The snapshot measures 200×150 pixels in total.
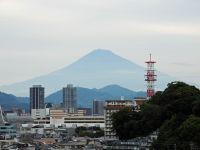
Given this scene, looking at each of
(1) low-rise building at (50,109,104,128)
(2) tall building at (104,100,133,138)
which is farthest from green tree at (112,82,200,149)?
(1) low-rise building at (50,109,104,128)

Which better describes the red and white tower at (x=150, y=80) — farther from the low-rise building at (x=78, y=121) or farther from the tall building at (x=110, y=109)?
the low-rise building at (x=78, y=121)

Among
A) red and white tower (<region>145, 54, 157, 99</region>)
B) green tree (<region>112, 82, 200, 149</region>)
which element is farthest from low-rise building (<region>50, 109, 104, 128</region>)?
green tree (<region>112, 82, 200, 149</region>)

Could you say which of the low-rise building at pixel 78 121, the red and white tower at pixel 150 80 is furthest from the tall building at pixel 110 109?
the low-rise building at pixel 78 121

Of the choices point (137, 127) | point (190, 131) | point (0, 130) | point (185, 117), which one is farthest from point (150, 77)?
point (190, 131)

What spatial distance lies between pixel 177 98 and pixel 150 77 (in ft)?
122

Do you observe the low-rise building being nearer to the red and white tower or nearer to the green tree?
the red and white tower

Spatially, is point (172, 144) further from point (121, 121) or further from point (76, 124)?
point (76, 124)

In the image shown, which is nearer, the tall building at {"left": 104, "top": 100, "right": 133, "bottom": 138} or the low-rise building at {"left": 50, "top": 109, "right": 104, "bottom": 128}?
the tall building at {"left": 104, "top": 100, "right": 133, "bottom": 138}

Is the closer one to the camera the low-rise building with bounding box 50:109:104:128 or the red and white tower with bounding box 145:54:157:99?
the red and white tower with bounding box 145:54:157:99

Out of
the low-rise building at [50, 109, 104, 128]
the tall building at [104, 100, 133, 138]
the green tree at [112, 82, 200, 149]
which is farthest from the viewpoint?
the low-rise building at [50, 109, 104, 128]

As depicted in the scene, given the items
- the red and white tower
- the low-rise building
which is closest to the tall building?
the red and white tower

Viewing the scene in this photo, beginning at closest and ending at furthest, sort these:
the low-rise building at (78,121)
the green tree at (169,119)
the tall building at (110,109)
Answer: the green tree at (169,119) → the tall building at (110,109) → the low-rise building at (78,121)

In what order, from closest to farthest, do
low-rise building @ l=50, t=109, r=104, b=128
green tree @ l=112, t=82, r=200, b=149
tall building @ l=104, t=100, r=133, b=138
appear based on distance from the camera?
1. green tree @ l=112, t=82, r=200, b=149
2. tall building @ l=104, t=100, r=133, b=138
3. low-rise building @ l=50, t=109, r=104, b=128

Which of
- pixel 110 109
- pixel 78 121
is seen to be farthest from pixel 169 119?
pixel 78 121
